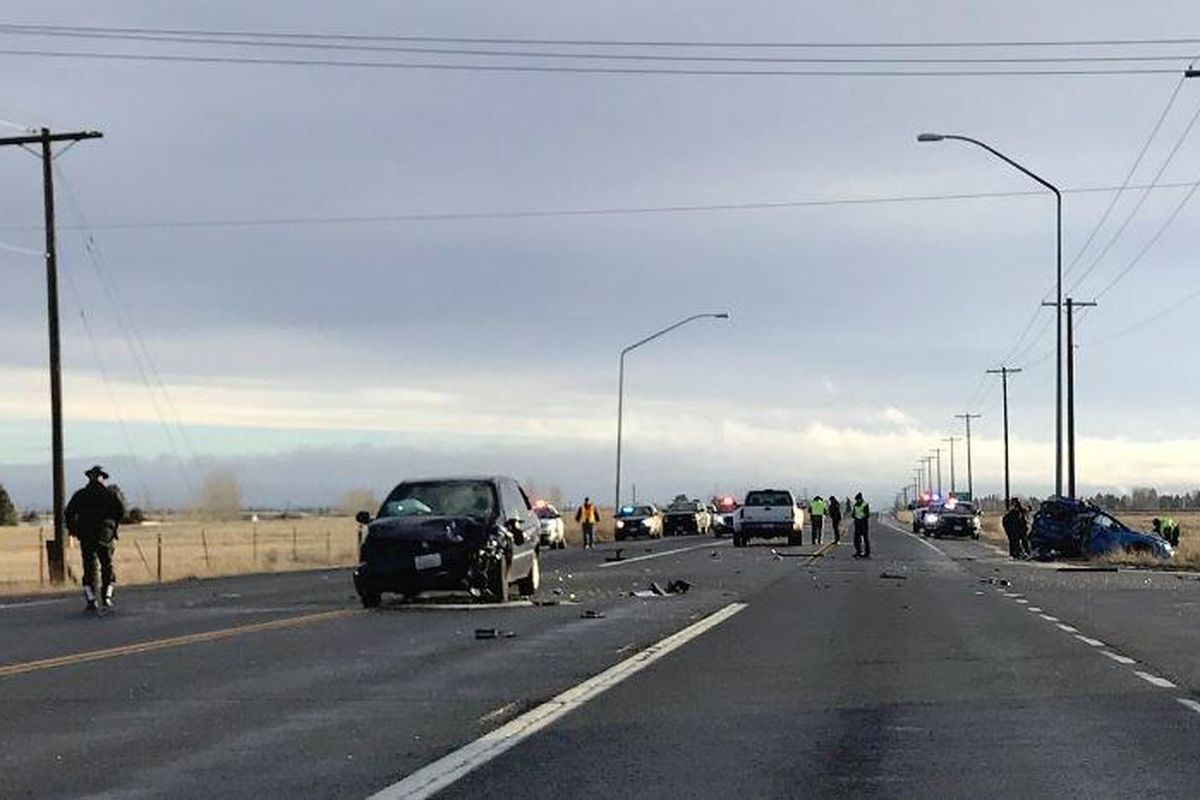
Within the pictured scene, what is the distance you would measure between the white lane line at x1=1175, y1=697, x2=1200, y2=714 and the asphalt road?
1.6 inches

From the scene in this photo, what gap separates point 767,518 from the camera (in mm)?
62406

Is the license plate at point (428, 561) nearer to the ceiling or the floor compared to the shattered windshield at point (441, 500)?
nearer to the floor

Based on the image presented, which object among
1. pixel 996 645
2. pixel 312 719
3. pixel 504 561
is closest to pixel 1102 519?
pixel 504 561

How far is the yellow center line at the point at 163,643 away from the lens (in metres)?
16.0

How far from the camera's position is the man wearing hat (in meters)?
24.0

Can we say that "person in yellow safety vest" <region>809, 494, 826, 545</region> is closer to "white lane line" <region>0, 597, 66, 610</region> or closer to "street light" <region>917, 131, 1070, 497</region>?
"street light" <region>917, 131, 1070, 497</region>

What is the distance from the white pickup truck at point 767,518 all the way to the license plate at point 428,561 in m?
38.2

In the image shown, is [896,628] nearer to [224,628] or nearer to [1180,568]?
[224,628]

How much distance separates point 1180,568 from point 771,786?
33.8 m

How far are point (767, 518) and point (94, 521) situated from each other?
4052 cm

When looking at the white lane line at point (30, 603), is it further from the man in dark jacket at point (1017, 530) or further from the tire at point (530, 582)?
the man in dark jacket at point (1017, 530)

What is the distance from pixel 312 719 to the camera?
12.3m

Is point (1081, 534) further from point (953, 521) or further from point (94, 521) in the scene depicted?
point (953, 521)

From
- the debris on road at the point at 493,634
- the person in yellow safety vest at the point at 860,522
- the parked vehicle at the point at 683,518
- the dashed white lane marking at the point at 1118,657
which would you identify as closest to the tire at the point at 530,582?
the debris on road at the point at 493,634
